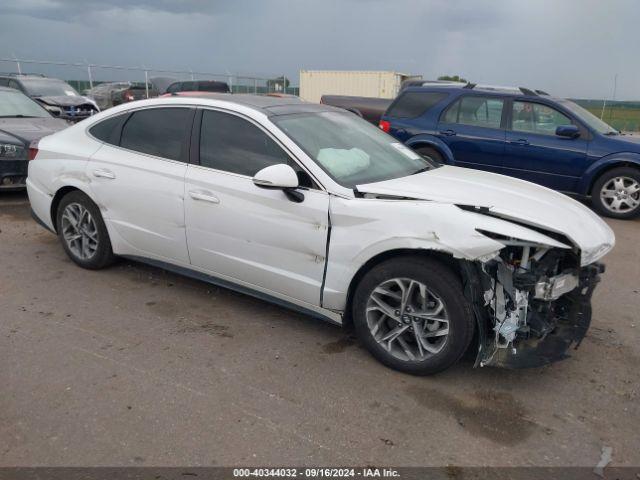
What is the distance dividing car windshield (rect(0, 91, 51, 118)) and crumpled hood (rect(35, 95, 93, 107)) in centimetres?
369

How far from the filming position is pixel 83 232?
4863 mm

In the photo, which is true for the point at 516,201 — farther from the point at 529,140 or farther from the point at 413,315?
the point at 529,140

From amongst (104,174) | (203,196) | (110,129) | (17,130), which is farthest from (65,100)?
(203,196)

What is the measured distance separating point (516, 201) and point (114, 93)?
2172cm

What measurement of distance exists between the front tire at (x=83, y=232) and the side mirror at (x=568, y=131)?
250 inches

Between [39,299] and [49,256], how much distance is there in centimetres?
117

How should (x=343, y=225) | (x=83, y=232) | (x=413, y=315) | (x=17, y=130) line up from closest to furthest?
(x=413, y=315) → (x=343, y=225) → (x=83, y=232) → (x=17, y=130)

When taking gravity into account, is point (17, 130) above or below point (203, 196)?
above

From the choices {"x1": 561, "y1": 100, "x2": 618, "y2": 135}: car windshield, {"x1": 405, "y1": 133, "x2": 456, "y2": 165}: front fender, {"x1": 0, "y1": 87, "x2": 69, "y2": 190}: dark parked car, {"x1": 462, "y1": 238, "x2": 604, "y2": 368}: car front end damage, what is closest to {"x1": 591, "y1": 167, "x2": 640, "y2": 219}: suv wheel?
{"x1": 561, "y1": 100, "x2": 618, "y2": 135}: car windshield

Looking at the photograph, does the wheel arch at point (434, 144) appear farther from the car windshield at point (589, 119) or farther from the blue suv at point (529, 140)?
the car windshield at point (589, 119)

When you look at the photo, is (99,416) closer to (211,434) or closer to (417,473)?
(211,434)

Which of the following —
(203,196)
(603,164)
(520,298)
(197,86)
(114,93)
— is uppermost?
(197,86)

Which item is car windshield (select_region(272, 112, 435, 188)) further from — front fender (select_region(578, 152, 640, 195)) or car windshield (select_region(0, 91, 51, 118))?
car windshield (select_region(0, 91, 51, 118))

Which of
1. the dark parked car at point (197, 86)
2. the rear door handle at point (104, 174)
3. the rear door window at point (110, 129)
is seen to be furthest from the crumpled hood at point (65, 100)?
the rear door handle at point (104, 174)
